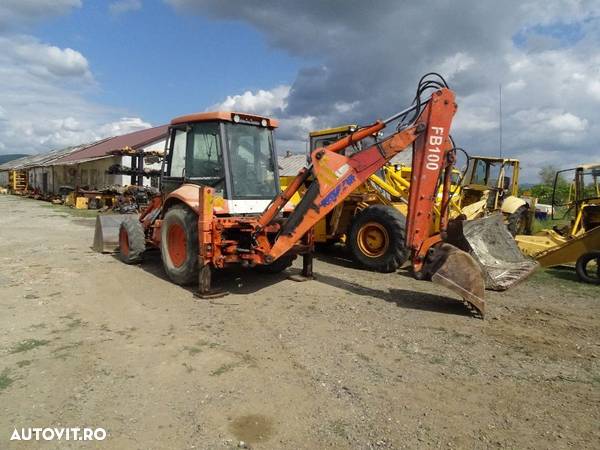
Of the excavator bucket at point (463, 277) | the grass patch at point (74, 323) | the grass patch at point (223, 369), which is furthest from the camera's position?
the excavator bucket at point (463, 277)

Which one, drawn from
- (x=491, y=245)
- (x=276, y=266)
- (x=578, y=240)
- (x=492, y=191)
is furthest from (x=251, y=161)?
(x=492, y=191)

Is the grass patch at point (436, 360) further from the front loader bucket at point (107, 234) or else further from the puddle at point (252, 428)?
the front loader bucket at point (107, 234)

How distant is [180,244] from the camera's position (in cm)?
675

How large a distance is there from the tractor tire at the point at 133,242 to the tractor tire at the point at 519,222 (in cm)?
838

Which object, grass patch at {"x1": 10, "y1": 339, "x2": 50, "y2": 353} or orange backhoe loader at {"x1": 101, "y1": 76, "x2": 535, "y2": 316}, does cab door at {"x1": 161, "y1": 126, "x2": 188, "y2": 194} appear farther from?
grass patch at {"x1": 10, "y1": 339, "x2": 50, "y2": 353}

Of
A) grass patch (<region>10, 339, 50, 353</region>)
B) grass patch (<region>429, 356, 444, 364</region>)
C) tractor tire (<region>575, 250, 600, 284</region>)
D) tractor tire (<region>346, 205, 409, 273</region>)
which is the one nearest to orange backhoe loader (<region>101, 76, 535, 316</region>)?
tractor tire (<region>346, 205, 409, 273</region>)

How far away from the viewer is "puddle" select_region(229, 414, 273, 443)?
2.95 meters

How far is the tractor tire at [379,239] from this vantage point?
7.78m

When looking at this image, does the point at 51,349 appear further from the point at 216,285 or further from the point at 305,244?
the point at 305,244

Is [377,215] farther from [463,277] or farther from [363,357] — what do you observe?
[363,357]

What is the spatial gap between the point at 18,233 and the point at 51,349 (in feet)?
31.3

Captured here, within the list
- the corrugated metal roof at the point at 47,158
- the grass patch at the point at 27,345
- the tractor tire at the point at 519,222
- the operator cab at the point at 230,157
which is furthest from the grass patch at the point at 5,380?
the corrugated metal roof at the point at 47,158

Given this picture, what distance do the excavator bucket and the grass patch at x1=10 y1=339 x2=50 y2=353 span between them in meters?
4.18

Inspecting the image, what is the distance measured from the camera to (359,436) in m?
2.96
